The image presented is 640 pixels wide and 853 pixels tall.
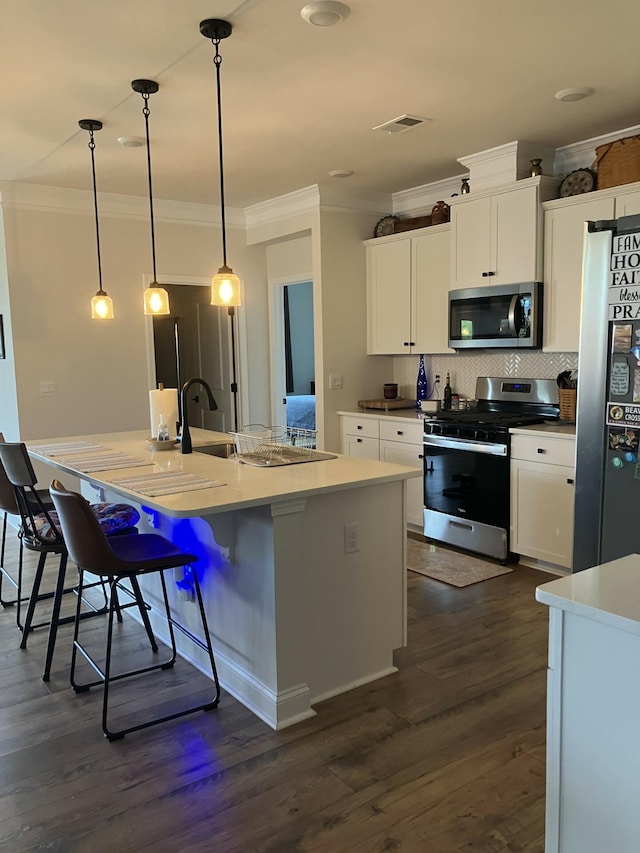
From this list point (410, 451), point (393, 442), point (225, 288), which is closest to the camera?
point (225, 288)

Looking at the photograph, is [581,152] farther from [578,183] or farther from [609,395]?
[609,395]

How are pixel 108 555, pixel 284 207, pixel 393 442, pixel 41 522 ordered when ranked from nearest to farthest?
pixel 108 555 < pixel 41 522 < pixel 393 442 < pixel 284 207

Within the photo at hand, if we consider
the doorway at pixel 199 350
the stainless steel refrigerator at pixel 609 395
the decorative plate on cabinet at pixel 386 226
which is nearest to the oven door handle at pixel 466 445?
the stainless steel refrigerator at pixel 609 395

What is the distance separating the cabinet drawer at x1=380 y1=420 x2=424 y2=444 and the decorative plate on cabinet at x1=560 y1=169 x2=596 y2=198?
1.80 m

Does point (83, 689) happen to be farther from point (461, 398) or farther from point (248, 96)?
point (461, 398)

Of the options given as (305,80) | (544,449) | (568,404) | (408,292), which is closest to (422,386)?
(408,292)

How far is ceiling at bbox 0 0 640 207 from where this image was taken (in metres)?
2.62

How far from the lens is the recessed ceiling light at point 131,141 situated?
4.04m

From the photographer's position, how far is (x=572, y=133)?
4.10 metres

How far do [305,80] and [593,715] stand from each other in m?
3.00

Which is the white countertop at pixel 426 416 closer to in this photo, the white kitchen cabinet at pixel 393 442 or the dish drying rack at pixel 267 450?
the white kitchen cabinet at pixel 393 442

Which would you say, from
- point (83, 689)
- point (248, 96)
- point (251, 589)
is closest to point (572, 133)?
point (248, 96)

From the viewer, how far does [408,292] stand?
17.5ft

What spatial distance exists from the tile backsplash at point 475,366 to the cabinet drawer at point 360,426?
2.02 ft
